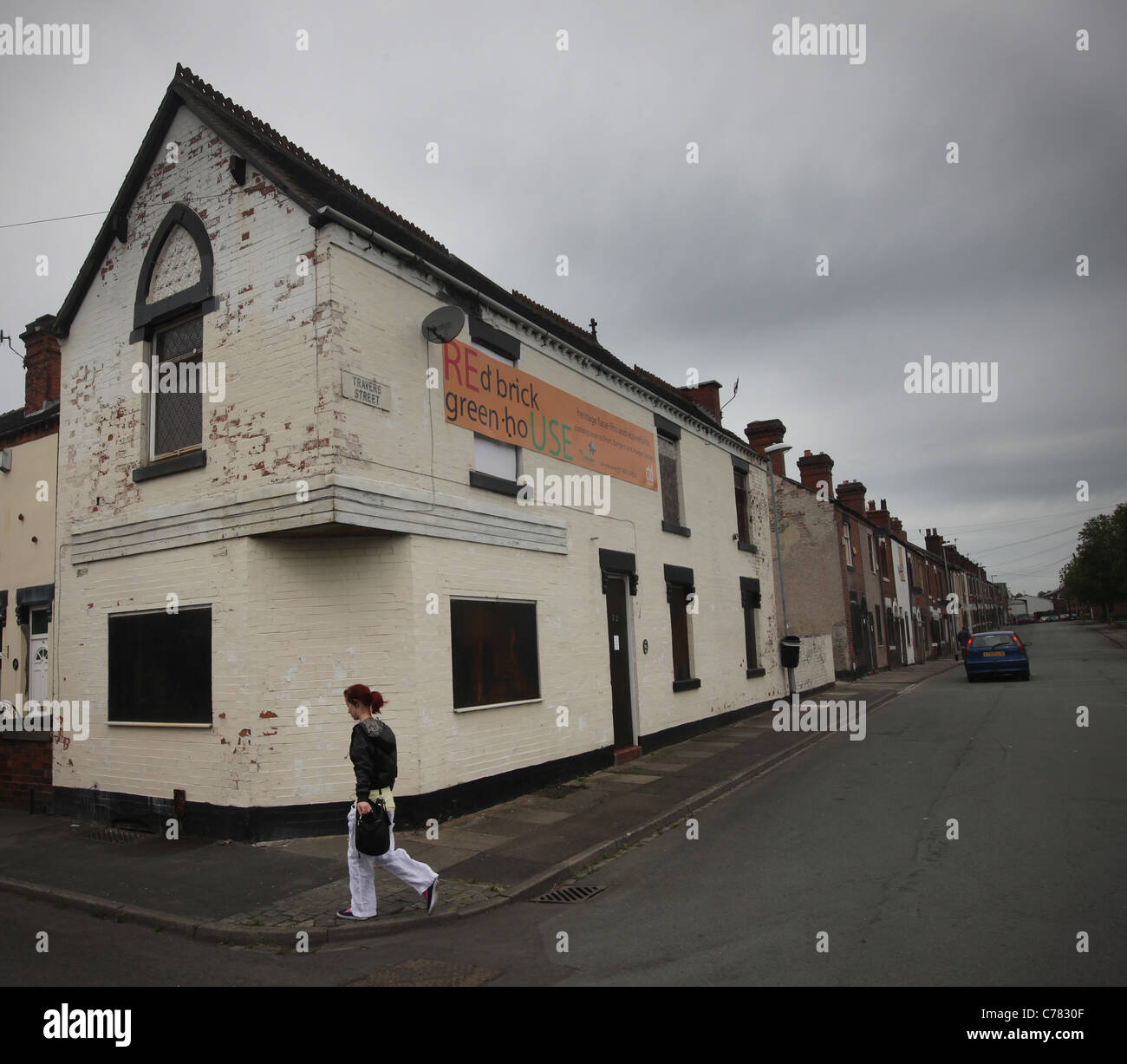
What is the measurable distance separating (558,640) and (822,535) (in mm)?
19119

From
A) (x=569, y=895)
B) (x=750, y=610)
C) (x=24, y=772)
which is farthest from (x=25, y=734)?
(x=750, y=610)

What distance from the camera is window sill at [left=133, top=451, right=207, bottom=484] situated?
376 inches

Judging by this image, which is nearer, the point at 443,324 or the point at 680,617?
the point at 443,324

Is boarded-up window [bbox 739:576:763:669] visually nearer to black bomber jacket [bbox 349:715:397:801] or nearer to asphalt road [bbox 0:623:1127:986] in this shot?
asphalt road [bbox 0:623:1127:986]

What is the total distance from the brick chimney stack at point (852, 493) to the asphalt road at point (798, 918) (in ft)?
87.2

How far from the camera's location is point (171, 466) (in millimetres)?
9789

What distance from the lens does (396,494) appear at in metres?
9.00

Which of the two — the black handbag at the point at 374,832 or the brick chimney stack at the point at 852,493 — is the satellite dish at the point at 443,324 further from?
the brick chimney stack at the point at 852,493

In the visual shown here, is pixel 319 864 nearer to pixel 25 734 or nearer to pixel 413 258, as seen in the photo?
pixel 25 734

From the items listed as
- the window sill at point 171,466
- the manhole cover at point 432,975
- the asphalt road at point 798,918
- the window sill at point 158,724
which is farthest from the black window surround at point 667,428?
the manhole cover at point 432,975

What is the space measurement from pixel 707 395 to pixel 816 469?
11.8 metres

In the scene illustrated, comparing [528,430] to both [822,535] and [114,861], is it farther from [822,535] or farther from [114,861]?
[822,535]

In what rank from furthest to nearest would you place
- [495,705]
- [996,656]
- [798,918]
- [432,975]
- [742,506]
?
1. [996,656]
2. [742,506]
3. [495,705]
4. [798,918]
5. [432,975]

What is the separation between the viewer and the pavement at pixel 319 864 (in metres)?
6.18
